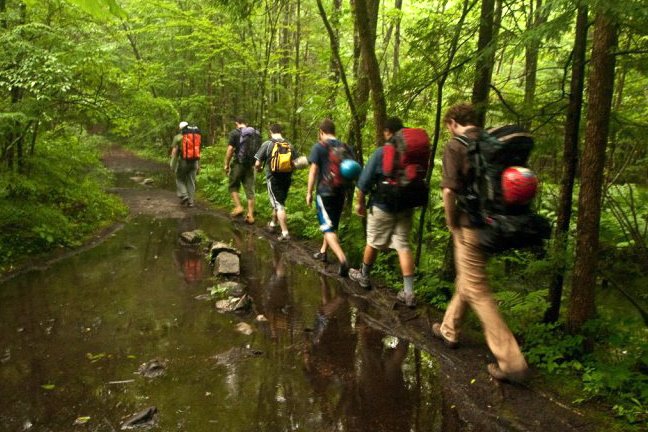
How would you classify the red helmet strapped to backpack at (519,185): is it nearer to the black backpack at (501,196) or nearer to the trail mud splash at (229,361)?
the black backpack at (501,196)

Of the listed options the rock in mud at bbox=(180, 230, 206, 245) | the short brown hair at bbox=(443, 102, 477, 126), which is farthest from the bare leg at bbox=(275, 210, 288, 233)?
the short brown hair at bbox=(443, 102, 477, 126)

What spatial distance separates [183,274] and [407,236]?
3691mm

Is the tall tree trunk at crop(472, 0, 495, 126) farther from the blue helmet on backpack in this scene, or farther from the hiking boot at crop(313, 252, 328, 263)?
the hiking boot at crop(313, 252, 328, 263)

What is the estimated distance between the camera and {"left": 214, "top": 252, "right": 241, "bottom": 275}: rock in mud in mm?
6922

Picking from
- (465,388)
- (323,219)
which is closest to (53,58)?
(323,219)

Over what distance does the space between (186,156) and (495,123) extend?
25.7 feet

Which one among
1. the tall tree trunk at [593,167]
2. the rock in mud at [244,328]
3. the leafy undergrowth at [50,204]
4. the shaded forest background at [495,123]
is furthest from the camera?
the leafy undergrowth at [50,204]

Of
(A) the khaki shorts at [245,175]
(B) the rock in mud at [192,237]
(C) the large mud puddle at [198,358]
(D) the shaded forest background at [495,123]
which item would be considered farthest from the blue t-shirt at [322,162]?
(A) the khaki shorts at [245,175]

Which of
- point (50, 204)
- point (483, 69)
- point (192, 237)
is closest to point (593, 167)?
point (483, 69)

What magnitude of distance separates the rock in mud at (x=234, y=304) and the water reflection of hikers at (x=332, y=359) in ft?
3.22

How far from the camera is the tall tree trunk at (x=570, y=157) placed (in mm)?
4301

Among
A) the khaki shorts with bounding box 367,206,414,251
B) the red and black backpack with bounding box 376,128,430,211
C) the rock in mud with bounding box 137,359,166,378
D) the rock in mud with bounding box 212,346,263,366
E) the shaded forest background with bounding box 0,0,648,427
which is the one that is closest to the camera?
the shaded forest background with bounding box 0,0,648,427

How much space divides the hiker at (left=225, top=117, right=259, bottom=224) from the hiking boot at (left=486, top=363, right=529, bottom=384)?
732 cm

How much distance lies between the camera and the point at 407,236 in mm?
5738
